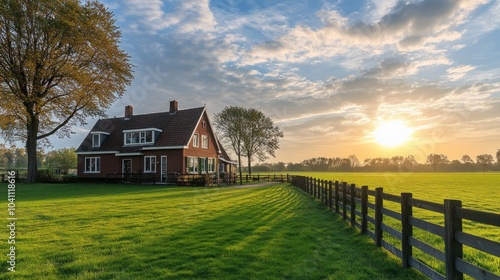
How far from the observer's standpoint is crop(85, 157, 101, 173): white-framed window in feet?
123

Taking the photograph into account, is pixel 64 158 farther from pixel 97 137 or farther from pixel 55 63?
pixel 55 63

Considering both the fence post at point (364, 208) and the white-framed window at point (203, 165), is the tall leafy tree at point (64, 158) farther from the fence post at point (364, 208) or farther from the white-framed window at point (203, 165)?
the fence post at point (364, 208)

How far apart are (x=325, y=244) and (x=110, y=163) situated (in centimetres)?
3416

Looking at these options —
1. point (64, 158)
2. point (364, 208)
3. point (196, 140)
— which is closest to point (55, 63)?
point (196, 140)

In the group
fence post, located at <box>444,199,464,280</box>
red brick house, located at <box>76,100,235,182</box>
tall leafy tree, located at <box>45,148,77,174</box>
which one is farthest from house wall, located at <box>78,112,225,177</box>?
tall leafy tree, located at <box>45,148,77,174</box>

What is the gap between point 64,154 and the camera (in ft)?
261

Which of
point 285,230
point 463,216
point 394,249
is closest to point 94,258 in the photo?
point 285,230

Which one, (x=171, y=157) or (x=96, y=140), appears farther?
(x=96, y=140)

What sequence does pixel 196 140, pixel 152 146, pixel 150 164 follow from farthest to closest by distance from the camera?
pixel 196 140 → pixel 150 164 → pixel 152 146

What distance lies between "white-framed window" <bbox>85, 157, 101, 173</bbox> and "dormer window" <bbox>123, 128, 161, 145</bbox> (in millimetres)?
4291

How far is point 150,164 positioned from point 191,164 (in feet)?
14.4

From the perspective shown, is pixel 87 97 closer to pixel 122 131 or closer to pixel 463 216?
pixel 122 131

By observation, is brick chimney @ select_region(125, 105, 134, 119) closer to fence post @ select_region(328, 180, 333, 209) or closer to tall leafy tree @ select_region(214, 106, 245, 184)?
tall leafy tree @ select_region(214, 106, 245, 184)

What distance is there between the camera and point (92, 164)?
38.0 metres
